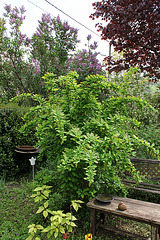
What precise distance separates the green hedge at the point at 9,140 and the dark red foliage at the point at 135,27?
2692 millimetres

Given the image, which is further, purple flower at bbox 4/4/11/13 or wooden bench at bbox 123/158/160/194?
purple flower at bbox 4/4/11/13

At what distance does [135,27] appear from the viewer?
4.33 m

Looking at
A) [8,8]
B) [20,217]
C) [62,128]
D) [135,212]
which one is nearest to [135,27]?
[62,128]

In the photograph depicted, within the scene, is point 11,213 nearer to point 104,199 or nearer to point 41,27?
point 104,199

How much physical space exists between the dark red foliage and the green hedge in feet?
8.83

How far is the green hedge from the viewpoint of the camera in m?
3.86

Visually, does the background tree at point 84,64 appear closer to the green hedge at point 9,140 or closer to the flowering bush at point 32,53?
the flowering bush at point 32,53

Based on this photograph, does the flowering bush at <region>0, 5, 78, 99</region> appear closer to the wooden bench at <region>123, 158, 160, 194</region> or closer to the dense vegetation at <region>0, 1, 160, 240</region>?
the dense vegetation at <region>0, 1, 160, 240</region>

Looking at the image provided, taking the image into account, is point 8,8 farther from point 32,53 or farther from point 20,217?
point 20,217

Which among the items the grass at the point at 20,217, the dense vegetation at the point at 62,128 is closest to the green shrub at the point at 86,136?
the dense vegetation at the point at 62,128

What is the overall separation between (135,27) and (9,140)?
3.69m

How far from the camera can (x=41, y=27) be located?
6996 millimetres

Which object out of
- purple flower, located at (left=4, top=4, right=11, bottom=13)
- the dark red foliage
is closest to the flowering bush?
purple flower, located at (left=4, top=4, right=11, bottom=13)

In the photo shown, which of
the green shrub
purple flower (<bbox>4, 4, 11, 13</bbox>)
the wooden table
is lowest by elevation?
the wooden table
